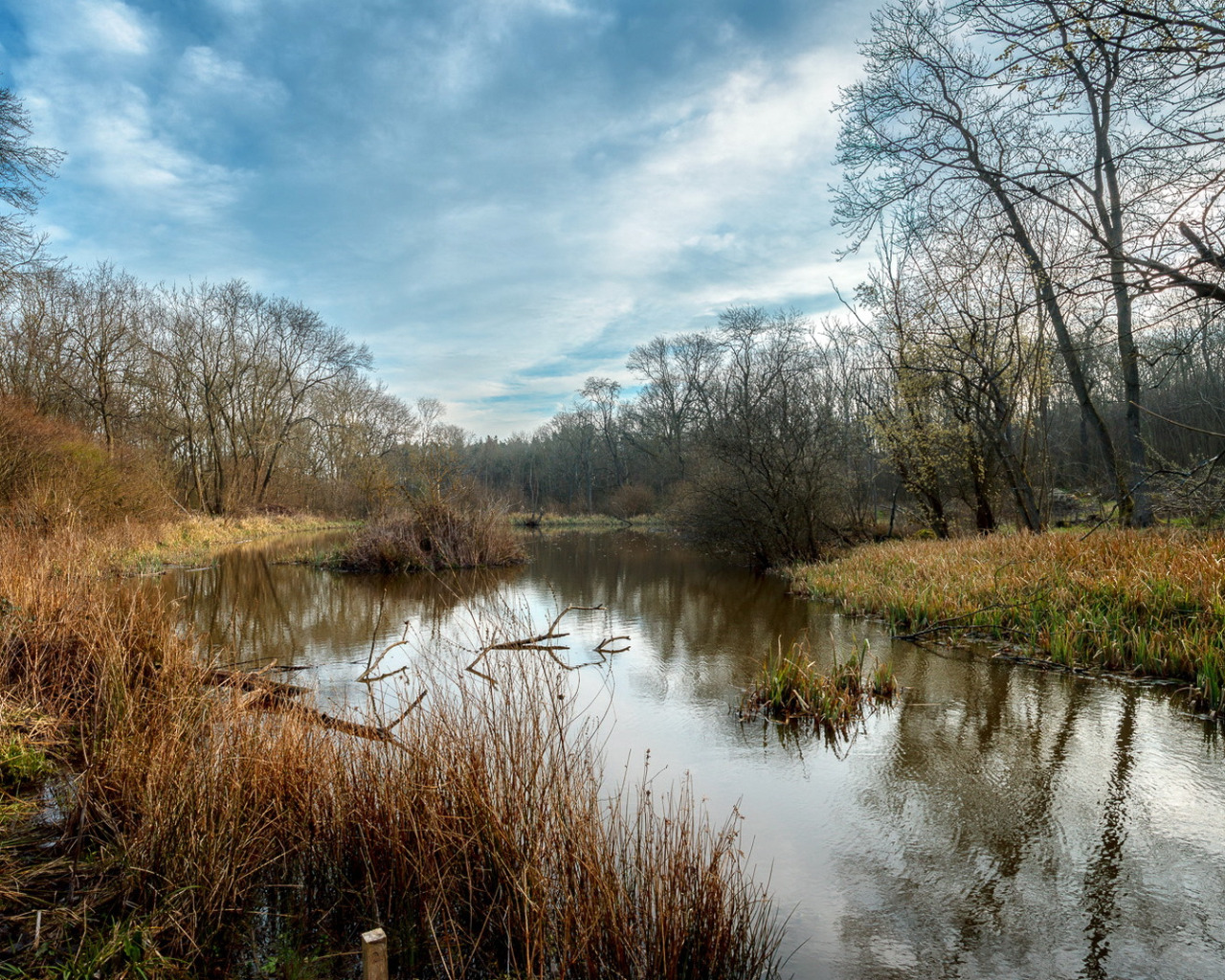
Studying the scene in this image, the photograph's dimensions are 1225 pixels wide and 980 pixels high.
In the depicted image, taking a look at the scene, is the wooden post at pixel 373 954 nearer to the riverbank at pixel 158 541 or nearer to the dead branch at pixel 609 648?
the riverbank at pixel 158 541

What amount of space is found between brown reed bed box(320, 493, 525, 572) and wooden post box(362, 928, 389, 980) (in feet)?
50.7

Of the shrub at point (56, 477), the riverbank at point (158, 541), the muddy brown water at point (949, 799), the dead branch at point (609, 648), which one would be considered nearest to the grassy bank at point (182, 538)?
the riverbank at point (158, 541)

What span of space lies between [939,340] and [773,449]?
14.3 feet

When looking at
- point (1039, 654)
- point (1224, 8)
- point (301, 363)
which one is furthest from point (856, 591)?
point (301, 363)

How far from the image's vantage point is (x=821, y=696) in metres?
6.07

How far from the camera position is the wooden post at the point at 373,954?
1.65m

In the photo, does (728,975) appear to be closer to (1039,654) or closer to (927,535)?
(1039,654)

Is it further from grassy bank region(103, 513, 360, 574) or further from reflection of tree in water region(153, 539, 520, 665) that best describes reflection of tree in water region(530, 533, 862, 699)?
grassy bank region(103, 513, 360, 574)

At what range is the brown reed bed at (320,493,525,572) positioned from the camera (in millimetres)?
17312

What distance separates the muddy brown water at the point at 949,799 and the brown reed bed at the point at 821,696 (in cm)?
19

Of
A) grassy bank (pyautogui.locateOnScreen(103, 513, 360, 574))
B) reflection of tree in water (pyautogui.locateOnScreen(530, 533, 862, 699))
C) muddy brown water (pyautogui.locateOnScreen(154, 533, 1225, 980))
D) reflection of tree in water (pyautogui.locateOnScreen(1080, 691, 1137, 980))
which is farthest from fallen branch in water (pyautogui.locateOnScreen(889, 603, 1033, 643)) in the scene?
grassy bank (pyautogui.locateOnScreen(103, 513, 360, 574))

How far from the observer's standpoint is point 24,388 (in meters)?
20.5

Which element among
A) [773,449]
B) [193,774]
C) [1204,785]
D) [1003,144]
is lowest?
[1204,785]

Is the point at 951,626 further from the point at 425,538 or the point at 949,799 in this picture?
the point at 425,538
